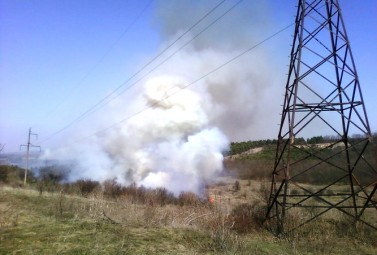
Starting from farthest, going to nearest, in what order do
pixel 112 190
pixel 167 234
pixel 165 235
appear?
pixel 112 190 → pixel 167 234 → pixel 165 235

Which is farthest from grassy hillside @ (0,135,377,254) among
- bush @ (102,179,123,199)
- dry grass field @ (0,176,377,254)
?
bush @ (102,179,123,199)

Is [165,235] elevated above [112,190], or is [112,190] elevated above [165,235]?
[112,190]

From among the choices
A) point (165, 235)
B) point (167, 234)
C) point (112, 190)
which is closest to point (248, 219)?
point (167, 234)

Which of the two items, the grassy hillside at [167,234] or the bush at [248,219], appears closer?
the grassy hillside at [167,234]

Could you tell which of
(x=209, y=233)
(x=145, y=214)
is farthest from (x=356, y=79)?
(x=145, y=214)

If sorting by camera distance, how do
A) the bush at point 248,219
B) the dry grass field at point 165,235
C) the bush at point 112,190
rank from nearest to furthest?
the dry grass field at point 165,235 < the bush at point 248,219 < the bush at point 112,190

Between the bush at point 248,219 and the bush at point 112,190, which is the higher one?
the bush at point 112,190

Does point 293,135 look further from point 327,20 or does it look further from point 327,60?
point 327,20

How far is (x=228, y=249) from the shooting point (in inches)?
509

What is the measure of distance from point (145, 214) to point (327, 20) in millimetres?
13942

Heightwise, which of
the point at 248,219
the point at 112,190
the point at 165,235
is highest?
the point at 112,190

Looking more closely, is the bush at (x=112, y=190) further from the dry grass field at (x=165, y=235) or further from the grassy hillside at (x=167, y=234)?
the dry grass field at (x=165, y=235)

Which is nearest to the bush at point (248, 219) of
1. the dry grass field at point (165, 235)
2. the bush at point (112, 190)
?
the dry grass field at point (165, 235)

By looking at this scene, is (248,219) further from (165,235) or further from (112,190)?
(112,190)
